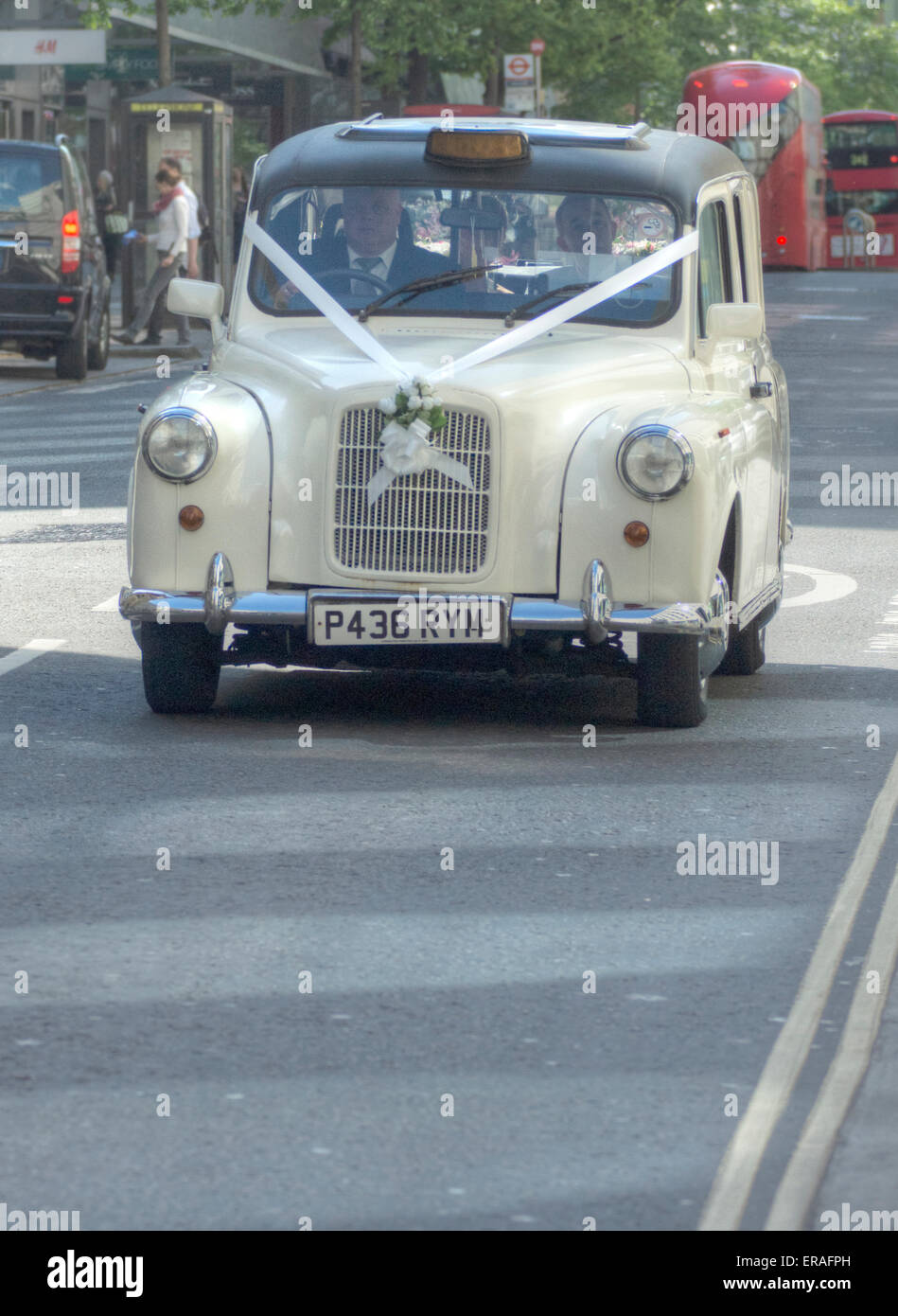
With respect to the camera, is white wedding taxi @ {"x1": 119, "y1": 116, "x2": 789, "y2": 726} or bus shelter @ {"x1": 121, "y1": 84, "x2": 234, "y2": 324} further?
bus shelter @ {"x1": 121, "y1": 84, "x2": 234, "y2": 324}

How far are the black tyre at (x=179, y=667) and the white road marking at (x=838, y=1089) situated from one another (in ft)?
9.63

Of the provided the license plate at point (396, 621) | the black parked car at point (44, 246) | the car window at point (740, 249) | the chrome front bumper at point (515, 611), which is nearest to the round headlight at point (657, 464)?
the chrome front bumper at point (515, 611)

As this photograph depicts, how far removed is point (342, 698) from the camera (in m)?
8.70

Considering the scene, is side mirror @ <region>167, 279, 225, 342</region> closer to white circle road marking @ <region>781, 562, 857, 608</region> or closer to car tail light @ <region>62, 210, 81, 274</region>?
white circle road marking @ <region>781, 562, 857, 608</region>

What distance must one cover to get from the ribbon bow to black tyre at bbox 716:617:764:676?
1.83 meters

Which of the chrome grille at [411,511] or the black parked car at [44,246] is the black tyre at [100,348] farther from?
the chrome grille at [411,511]

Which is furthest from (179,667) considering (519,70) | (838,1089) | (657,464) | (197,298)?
(519,70)

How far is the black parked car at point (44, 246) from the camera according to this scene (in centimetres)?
2261

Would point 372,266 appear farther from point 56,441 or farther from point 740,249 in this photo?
point 56,441

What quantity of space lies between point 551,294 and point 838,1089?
4.63 meters

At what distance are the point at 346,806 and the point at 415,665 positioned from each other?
96 centimetres

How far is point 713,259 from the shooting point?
9188mm

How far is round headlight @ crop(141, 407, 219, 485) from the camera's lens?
7805 millimetres

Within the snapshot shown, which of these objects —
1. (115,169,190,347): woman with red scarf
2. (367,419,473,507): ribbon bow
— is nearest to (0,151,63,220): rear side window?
(115,169,190,347): woman with red scarf
